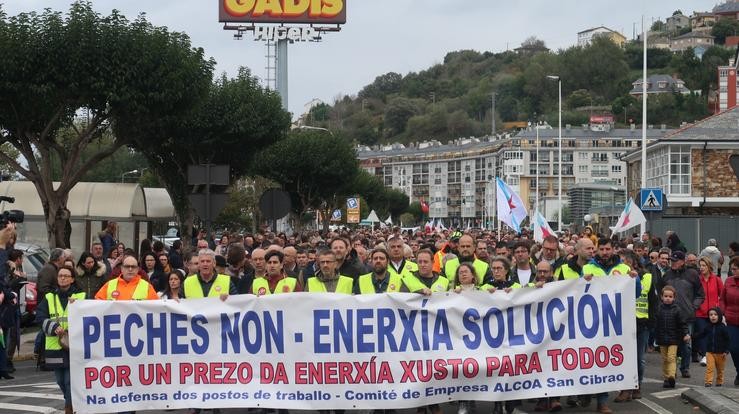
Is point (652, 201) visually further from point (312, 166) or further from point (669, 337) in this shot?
point (312, 166)

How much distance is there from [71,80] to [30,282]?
646cm

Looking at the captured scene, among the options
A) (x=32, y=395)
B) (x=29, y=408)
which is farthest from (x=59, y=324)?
(x=32, y=395)

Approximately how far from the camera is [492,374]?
11461 mm

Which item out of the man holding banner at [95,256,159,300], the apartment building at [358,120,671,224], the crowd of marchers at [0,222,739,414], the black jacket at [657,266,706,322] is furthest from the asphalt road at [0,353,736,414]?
the apartment building at [358,120,671,224]

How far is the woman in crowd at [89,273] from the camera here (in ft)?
54.2

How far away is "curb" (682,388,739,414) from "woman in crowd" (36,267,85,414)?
19.9 feet

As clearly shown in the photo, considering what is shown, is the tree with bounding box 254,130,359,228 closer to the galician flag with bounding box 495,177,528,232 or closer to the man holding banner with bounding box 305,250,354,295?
the galician flag with bounding box 495,177,528,232

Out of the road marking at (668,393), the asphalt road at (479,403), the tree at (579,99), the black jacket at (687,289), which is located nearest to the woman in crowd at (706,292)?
the black jacket at (687,289)

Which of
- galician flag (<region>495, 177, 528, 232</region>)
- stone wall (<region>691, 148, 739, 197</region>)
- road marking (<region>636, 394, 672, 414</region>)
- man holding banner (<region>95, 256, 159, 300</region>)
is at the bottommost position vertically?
road marking (<region>636, 394, 672, 414</region>)

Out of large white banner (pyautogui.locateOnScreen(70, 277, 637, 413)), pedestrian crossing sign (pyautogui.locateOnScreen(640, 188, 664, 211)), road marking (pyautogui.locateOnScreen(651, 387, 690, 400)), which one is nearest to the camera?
A: large white banner (pyautogui.locateOnScreen(70, 277, 637, 413))

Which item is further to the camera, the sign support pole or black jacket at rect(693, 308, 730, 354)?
the sign support pole

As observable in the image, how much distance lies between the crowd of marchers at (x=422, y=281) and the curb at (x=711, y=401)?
611 mm

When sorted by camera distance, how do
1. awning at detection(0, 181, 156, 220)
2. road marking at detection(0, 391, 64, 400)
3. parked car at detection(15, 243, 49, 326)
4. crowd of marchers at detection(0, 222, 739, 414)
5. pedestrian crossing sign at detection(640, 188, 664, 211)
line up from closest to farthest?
crowd of marchers at detection(0, 222, 739, 414)
road marking at detection(0, 391, 64, 400)
parked car at detection(15, 243, 49, 326)
pedestrian crossing sign at detection(640, 188, 664, 211)
awning at detection(0, 181, 156, 220)

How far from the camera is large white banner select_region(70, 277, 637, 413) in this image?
438 inches
